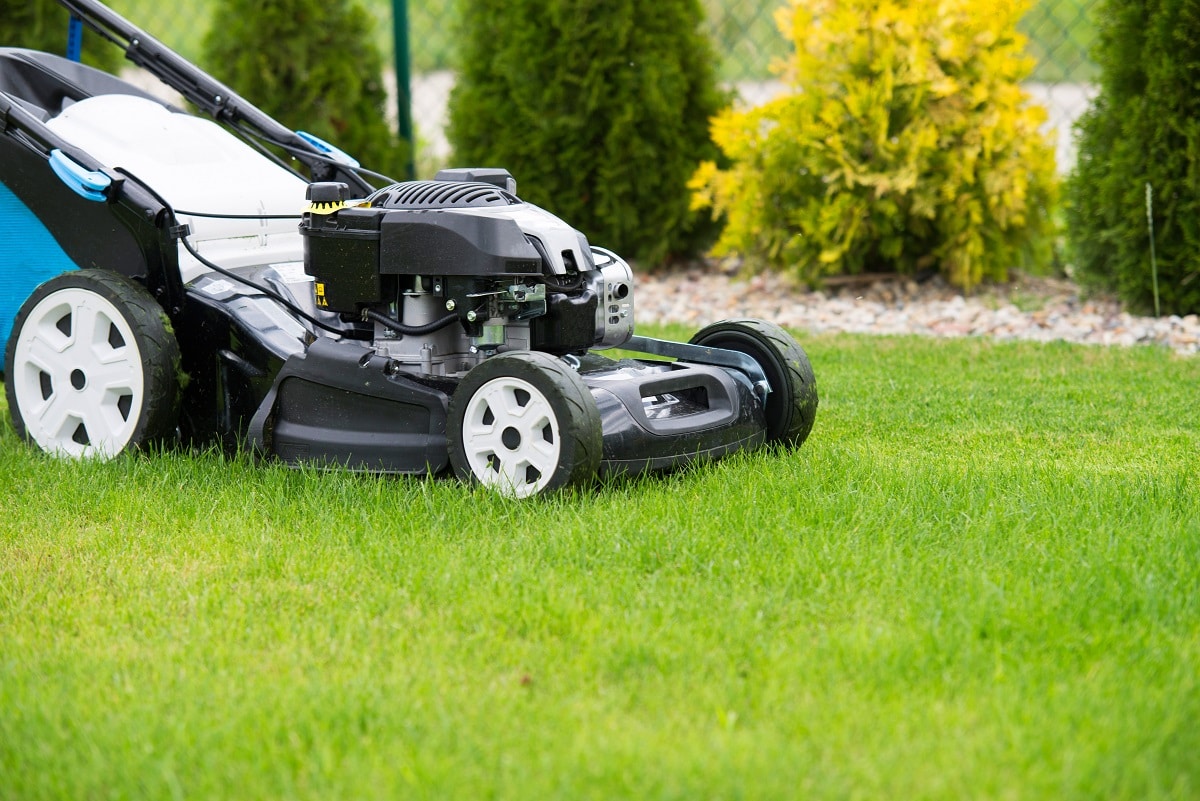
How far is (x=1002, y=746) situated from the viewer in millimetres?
1998

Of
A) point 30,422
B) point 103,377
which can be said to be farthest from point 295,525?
point 30,422

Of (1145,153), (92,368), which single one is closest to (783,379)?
(92,368)

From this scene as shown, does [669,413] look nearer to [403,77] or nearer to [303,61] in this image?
[303,61]

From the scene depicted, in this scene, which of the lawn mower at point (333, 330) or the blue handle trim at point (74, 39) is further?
the blue handle trim at point (74, 39)

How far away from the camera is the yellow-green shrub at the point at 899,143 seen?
6.17 meters

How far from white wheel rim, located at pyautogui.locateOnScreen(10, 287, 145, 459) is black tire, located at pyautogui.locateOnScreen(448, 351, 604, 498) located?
1.00 metres

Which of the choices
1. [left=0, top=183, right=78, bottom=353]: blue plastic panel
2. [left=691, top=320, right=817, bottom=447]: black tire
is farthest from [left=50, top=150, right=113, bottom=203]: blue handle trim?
[left=691, top=320, right=817, bottom=447]: black tire

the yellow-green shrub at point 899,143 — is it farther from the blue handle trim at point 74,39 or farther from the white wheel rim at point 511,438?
the white wheel rim at point 511,438

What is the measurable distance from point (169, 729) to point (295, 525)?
3.42ft

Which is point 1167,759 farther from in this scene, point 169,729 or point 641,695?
point 169,729

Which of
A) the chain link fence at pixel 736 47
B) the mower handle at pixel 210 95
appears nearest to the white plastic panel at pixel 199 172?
the mower handle at pixel 210 95

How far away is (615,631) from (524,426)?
818 millimetres

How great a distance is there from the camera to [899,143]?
623cm

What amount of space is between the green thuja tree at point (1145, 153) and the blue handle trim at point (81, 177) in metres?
4.33
